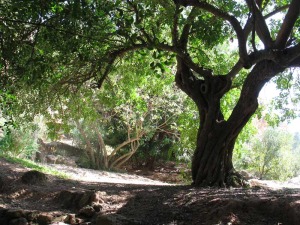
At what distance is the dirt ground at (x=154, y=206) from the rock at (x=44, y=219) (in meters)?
0.02

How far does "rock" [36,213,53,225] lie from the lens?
5.55m

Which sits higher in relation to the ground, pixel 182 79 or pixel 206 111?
pixel 182 79

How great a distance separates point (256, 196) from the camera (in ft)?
18.8

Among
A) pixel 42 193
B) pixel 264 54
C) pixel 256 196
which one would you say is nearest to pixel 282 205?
pixel 256 196

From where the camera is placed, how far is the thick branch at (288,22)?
21.3 ft

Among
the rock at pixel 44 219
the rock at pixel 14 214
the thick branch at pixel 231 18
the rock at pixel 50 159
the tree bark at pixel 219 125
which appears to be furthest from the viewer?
the rock at pixel 50 159

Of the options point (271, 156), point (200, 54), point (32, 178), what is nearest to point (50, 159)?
point (32, 178)

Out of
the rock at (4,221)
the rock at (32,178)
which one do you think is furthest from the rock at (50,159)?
the rock at (4,221)

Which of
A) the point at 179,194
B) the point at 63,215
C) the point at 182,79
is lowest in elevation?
the point at 63,215

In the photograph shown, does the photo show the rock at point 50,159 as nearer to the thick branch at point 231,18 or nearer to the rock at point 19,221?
the rock at point 19,221

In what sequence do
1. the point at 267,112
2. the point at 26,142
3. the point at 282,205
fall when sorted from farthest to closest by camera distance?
the point at 26,142
the point at 267,112
the point at 282,205

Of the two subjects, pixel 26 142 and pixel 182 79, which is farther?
pixel 26 142

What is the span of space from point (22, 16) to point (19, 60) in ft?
3.21

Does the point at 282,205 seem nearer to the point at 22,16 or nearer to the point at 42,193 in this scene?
the point at 22,16
